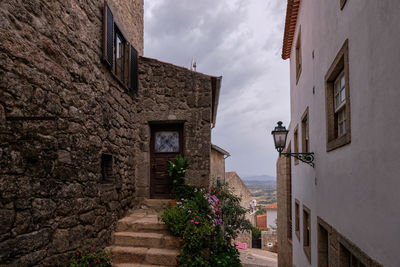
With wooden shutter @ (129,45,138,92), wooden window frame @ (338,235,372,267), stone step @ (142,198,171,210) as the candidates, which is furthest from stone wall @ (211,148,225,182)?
wooden window frame @ (338,235,372,267)

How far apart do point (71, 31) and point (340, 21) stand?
12.0 feet

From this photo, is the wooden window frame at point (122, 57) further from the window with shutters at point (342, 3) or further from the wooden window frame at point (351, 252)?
the wooden window frame at point (351, 252)

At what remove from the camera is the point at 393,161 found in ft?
5.84

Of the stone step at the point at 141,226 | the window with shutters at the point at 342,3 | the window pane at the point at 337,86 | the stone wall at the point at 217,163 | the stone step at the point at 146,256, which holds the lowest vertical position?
the stone step at the point at 146,256

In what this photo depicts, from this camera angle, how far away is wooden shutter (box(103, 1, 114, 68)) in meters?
4.56

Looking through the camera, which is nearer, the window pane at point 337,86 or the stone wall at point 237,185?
the window pane at point 337,86

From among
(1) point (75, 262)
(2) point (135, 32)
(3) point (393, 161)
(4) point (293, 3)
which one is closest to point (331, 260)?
(3) point (393, 161)

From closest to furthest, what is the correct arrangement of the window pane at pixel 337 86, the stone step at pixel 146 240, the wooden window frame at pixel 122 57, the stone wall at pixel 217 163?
the window pane at pixel 337 86
the stone step at pixel 146 240
the wooden window frame at pixel 122 57
the stone wall at pixel 217 163

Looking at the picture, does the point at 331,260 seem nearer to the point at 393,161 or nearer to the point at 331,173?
the point at 331,173

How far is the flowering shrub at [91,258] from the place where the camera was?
3582mm

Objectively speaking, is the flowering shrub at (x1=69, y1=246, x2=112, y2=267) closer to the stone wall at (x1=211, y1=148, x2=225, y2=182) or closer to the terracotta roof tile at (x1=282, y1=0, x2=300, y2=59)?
the stone wall at (x1=211, y1=148, x2=225, y2=182)

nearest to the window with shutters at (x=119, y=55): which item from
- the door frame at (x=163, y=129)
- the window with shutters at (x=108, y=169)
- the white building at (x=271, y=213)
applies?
the door frame at (x=163, y=129)

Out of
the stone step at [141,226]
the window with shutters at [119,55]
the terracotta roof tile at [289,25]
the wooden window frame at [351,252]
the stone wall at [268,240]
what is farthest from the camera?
the stone wall at [268,240]

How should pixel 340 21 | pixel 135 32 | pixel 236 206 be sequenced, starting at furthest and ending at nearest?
pixel 236 206
pixel 135 32
pixel 340 21
